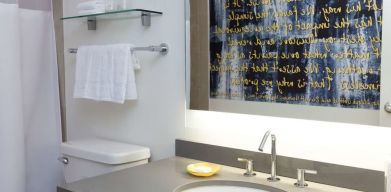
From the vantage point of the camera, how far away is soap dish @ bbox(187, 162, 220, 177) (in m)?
1.36

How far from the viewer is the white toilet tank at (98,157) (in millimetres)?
1638

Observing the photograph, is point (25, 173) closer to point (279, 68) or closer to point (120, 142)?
point (120, 142)

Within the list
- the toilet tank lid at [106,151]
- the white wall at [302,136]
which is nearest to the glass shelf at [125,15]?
the white wall at [302,136]

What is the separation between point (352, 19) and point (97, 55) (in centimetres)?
109

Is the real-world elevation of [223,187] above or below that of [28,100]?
below

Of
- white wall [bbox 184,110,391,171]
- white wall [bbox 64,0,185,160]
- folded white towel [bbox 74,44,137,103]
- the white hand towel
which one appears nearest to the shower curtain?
white wall [bbox 64,0,185,160]

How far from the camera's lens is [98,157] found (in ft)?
5.49

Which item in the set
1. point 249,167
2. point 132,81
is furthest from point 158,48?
point 249,167

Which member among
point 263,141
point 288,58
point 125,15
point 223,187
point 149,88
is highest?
point 125,15

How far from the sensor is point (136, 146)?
1781mm

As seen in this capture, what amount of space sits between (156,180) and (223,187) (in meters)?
0.22

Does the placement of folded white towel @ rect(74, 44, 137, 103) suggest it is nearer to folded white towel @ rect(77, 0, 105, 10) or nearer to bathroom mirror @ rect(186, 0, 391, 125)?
folded white towel @ rect(77, 0, 105, 10)

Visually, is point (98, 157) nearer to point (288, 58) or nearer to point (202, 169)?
point (202, 169)

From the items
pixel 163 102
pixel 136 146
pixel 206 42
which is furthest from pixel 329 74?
pixel 136 146
